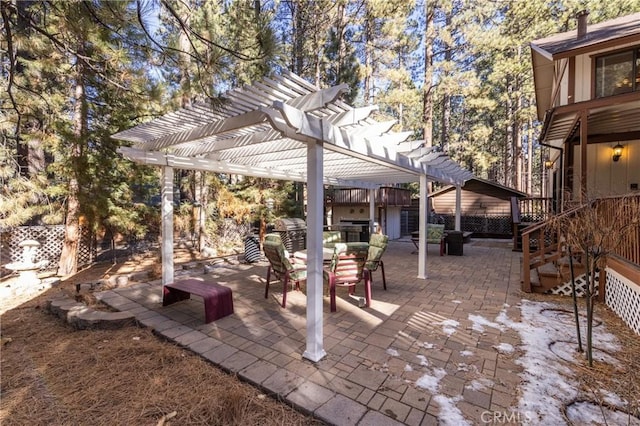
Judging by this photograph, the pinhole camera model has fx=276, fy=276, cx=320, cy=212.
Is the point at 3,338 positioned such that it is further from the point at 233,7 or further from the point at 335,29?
the point at 335,29

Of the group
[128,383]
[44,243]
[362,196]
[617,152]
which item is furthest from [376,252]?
[44,243]

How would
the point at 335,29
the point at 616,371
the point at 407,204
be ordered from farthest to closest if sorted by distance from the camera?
the point at 407,204 → the point at 335,29 → the point at 616,371

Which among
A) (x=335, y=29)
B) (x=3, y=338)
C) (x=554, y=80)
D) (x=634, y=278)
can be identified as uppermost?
(x=335, y=29)

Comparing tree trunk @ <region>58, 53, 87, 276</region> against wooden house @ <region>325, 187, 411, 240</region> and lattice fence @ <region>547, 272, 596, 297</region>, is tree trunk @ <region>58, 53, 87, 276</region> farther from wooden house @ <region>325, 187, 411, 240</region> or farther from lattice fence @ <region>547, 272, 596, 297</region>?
lattice fence @ <region>547, 272, 596, 297</region>

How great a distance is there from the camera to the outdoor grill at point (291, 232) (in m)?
8.42

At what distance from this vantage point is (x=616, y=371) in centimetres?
250

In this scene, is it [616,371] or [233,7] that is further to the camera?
[233,7]

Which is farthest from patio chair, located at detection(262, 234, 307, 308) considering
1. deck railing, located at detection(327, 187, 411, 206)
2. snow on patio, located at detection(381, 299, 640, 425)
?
deck railing, located at detection(327, 187, 411, 206)

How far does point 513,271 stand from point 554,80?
6.20 meters

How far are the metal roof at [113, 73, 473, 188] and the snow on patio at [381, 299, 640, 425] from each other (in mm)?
2383

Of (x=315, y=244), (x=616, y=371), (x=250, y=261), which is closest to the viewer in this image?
(x=616, y=371)

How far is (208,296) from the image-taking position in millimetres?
3607

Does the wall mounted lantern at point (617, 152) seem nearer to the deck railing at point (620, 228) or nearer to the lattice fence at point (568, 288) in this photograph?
the deck railing at point (620, 228)

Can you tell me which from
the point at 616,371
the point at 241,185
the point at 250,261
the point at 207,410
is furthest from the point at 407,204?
the point at 207,410
